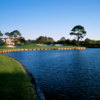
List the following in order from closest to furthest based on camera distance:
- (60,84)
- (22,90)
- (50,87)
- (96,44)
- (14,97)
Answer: (14,97) < (22,90) < (50,87) < (60,84) < (96,44)

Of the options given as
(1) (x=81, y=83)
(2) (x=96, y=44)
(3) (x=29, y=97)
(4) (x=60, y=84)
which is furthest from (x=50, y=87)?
(2) (x=96, y=44)

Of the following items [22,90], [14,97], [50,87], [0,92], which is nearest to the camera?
[14,97]

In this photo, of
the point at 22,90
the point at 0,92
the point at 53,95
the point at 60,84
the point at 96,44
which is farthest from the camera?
the point at 96,44

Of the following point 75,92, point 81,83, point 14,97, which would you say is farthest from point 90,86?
point 14,97

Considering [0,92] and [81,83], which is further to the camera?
[81,83]

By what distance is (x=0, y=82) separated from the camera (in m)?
11.5

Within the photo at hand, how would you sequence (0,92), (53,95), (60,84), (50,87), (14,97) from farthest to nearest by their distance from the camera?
(60,84) → (50,87) → (53,95) → (0,92) → (14,97)

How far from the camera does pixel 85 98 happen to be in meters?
10.7

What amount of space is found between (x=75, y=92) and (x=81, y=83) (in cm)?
280

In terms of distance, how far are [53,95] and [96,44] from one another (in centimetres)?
8789

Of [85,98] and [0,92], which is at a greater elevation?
[0,92]

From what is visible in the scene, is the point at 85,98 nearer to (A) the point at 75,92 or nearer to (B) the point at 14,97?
(A) the point at 75,92

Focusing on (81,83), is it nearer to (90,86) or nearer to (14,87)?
(90,86)

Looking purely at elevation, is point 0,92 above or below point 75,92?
above
